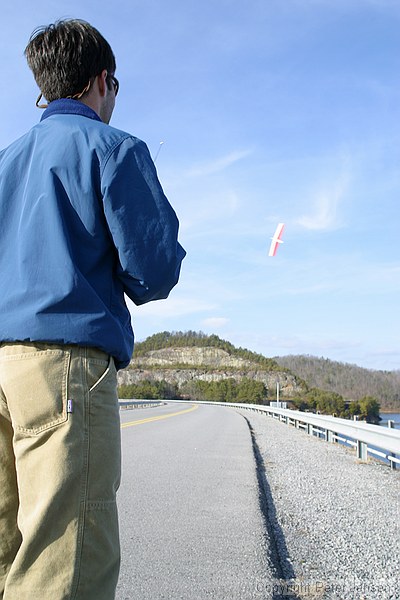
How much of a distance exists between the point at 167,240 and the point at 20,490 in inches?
34.5

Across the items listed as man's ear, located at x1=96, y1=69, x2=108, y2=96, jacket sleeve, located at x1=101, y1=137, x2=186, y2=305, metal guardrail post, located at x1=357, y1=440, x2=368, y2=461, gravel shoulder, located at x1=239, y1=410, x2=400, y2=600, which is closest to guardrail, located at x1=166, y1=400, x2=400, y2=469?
metal guardrail post, located at x1=357, y1=440, x2=368, y2=461

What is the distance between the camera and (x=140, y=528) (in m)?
5.05

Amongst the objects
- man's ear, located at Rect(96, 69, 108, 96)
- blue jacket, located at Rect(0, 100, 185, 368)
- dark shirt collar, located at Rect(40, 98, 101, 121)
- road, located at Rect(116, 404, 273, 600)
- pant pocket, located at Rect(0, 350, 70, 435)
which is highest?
man's ear, located at Rect(96, 69, 108, 96)

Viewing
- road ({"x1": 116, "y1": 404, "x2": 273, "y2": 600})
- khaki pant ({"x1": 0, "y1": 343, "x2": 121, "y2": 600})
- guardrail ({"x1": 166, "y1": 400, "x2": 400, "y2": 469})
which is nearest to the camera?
khaki pant ({"x1": 0, "y1": 343, "x2": 121, "y2": 600})

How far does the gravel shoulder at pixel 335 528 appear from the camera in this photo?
3.69m

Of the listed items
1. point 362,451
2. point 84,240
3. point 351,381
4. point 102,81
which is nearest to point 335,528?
point 84,240

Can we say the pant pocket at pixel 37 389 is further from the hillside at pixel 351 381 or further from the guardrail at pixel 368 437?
the hillside at pixel 351 381

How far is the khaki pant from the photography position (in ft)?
5.82

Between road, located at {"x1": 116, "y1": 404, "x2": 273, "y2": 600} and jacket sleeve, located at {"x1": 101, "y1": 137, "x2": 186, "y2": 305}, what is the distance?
2182mm

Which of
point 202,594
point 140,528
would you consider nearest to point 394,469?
point 140,528

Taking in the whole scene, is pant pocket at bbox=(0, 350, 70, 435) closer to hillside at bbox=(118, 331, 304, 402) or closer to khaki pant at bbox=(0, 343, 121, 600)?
khaki pant at bbox=(0, 343, 121, 600)

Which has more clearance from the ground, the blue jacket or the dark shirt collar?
the dark shirt collar

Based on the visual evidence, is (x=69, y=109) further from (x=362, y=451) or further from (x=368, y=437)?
(x=362, y=451)

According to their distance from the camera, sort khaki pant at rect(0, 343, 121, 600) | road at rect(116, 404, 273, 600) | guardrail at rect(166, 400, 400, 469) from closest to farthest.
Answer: khaki pant at rect(0, 343, 121, 600), road at rect(116, 404, 273, 600), guardrail at rect(166, 400, 400, 469)
